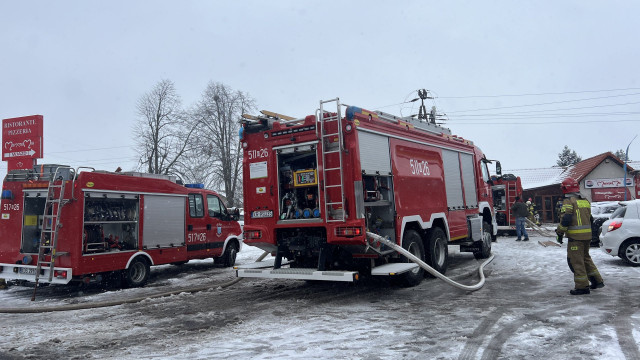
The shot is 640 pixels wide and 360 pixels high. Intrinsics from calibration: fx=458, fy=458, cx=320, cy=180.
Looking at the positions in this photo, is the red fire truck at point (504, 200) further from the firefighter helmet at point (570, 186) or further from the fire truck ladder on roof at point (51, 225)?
the fire truck ladder on roof at point (51, 225)

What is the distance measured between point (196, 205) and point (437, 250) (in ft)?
20.4

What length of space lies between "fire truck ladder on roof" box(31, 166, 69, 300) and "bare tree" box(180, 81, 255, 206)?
85.9 feet

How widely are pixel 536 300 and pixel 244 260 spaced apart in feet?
31.1

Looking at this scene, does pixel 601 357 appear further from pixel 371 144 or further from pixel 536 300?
pixel 371 144

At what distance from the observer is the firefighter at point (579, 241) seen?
7074mm

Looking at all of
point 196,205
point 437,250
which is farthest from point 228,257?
point 437,250

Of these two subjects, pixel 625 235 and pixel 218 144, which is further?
pixel 218 144

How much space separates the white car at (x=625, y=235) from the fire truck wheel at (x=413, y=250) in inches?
189

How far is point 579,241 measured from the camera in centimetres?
718

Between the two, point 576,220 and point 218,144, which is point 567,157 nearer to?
point 218,144

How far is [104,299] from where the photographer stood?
8.48 meters

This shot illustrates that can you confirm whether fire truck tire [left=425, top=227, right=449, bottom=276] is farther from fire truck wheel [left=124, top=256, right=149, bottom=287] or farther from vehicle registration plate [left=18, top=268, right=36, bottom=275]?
vehicle registration plate [left=18, top=268, right=36, bottom=275]

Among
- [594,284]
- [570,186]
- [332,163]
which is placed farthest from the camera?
[570,186]

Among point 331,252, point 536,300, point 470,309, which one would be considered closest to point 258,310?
point 331,252
